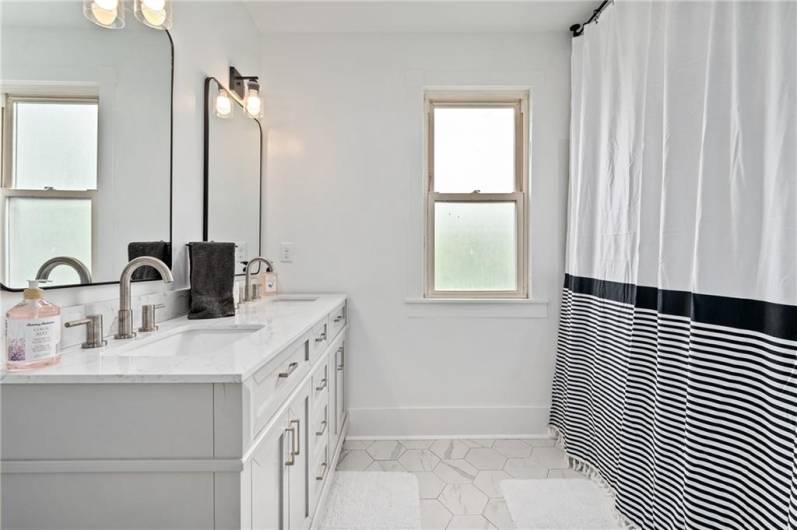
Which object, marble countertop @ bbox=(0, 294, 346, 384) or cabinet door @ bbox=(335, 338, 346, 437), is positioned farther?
cabinet door @ bbox=(335, 338, 346, 437)

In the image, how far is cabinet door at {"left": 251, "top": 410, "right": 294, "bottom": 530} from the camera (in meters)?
0.93

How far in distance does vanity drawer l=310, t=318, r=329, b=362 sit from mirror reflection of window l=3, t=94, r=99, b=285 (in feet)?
2.45

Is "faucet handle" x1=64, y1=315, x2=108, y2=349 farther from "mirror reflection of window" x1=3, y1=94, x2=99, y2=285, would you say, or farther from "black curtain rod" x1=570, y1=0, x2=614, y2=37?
"black curtain rod" x1=570, y1=0, x2=614, y2=37

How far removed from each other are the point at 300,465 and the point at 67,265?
36.2 inches

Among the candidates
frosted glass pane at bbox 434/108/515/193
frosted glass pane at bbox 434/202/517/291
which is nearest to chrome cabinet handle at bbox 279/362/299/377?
frosted glass pane at bbox 434/202/517/291

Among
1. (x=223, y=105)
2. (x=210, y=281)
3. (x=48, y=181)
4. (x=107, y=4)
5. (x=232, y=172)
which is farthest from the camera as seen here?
(x=232, y=172)

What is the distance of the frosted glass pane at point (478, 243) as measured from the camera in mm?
2520

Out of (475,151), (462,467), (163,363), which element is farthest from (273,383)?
(475,151)

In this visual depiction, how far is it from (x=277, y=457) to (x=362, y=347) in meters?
1.36

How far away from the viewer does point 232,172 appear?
2020mm

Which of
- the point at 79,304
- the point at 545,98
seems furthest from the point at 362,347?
the point at 545,98

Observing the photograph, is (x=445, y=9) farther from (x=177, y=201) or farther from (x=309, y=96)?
(x=177, y=201)

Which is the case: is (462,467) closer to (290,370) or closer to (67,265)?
(290,370)

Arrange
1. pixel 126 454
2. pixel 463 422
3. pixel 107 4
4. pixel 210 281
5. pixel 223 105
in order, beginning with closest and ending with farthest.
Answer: pixel 126 454, pixel 107 4, pixel 210 281, pixel 223 105, pixel 463 422
